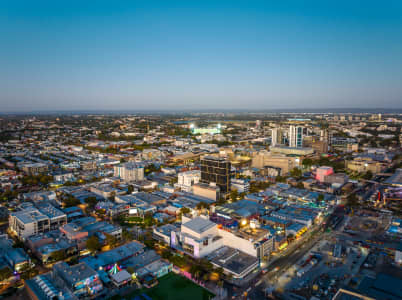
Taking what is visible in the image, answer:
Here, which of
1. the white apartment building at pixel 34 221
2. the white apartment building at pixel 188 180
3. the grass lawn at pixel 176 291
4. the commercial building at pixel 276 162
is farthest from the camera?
the commercial building at pixel 276 162

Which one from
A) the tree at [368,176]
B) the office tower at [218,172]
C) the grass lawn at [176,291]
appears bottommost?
the grass lawn at [176,291]

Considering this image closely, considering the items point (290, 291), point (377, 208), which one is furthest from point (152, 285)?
point (377, 208)

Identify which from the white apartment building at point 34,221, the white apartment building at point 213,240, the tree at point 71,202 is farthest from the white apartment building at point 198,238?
the tree at point 71,202

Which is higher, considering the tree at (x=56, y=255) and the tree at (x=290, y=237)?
the tree at (x=56, y=255)

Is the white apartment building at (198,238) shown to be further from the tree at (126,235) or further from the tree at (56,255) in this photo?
the tree at (56,255)

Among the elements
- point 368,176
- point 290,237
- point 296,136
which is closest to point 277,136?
point 296,136

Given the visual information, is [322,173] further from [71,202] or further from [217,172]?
[71,202]

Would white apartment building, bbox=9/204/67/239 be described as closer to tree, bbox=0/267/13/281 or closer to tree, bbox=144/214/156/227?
tree, bbox=0/267/13/281
